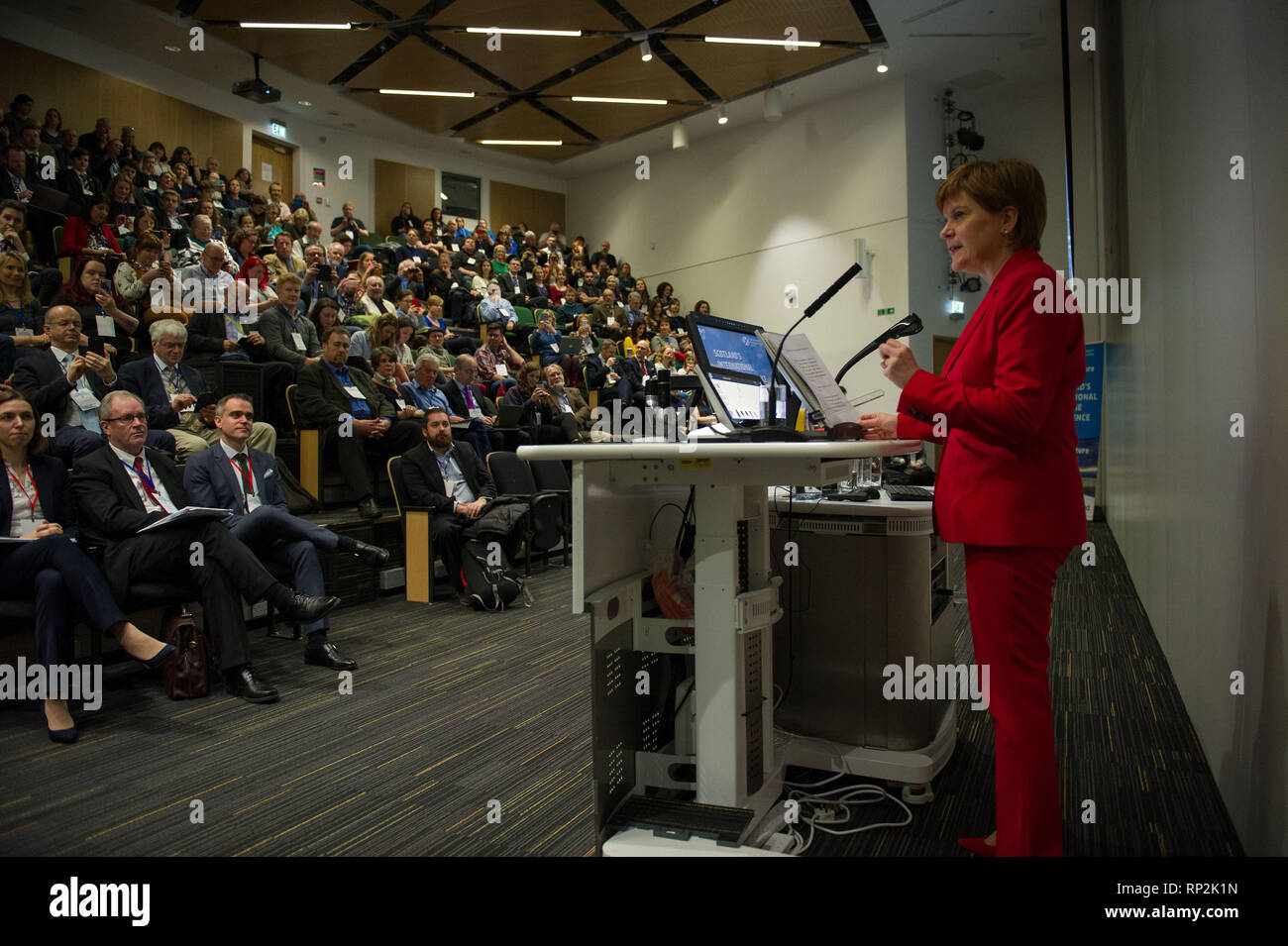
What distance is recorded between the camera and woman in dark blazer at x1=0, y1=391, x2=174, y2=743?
8.10 feet

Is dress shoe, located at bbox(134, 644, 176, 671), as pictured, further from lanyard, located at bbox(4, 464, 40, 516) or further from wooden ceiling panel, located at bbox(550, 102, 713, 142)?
wooden ceiling panel, located at bbox(550, 102, 713, 142)

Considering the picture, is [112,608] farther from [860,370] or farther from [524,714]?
[860,370]

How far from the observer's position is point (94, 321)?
446 centimetres

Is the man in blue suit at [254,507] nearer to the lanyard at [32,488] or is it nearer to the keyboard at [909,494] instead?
the lanyard at [32,488]

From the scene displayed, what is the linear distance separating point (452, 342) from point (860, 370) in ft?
16.6

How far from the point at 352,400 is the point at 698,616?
13.2 ft

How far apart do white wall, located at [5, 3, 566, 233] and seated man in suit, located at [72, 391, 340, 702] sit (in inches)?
263

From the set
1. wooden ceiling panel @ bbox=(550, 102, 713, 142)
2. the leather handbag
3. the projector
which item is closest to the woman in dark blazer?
the leather handbag

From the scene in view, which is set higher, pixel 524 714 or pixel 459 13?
pixel 459 13

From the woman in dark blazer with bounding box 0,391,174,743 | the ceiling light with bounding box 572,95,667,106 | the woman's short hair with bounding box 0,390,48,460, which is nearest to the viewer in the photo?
the woman in dark blazer with bounding box 0,391,174,743

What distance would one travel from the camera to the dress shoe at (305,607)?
3.01 m

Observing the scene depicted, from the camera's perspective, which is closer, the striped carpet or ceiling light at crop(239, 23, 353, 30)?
the striped carpet
